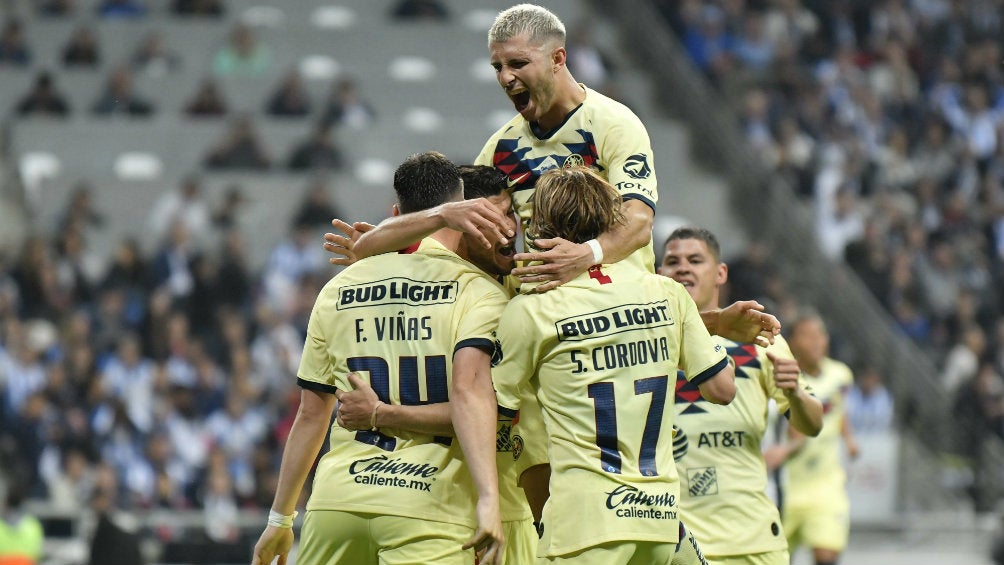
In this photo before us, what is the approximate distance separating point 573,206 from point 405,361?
822 millimetres

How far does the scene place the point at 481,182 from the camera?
20.0 feet

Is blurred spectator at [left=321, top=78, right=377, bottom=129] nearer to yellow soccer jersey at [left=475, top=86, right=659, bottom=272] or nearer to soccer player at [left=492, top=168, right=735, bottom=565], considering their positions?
yellow soccer jersey at [left=475, top=86, right=659, bottom=272]

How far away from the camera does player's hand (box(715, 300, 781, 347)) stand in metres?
6.03

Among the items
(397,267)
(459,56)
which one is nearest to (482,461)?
(397,267)

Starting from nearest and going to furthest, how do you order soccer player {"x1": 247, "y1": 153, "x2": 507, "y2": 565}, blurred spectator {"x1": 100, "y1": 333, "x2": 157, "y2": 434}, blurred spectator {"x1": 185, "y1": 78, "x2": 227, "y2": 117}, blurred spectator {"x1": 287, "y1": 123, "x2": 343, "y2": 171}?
soccer player {"x1": 247, "y1": 153, "x2": 507, "y2": 565}
blurred spectator {"x1": 100, "y1": 333, "x2": 157, "y2": 434}
blurred spectator {"x1": 287, "y1": 123, "x2": 343, "y2": 171}
blurred spectator {"x1": 185, "y1": 78, "x2": 227, "y2": 117}

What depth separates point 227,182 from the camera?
18.8 metres

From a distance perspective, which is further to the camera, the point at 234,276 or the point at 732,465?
the point at 234,276

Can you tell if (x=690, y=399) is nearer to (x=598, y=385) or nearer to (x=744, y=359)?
(x=744, y=359)

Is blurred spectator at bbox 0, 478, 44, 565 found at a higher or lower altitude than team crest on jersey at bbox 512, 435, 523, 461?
lower

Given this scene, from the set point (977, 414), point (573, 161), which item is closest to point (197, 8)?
point (977, 414)

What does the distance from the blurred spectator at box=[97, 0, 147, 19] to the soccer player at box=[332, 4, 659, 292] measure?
16289 mm

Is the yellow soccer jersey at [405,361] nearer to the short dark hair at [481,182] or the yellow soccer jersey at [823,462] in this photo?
the short dark hair at [481,182]

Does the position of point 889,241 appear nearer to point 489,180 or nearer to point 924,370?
point 924,370

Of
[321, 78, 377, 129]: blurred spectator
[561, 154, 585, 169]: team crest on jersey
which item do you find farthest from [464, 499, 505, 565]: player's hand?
[321, 78, 377, 129]: blurred spectator
